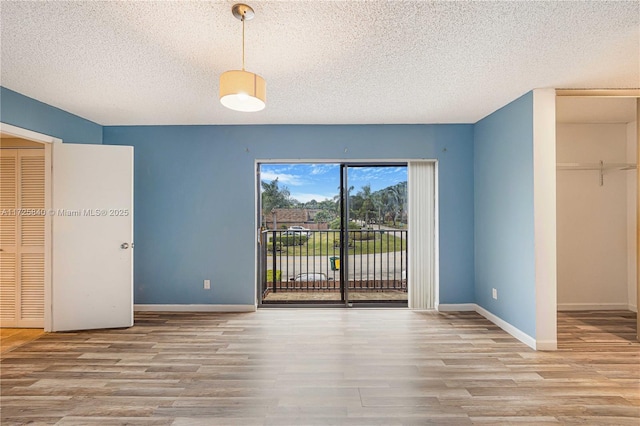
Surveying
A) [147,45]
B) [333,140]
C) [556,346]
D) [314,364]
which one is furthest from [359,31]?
[556,346]

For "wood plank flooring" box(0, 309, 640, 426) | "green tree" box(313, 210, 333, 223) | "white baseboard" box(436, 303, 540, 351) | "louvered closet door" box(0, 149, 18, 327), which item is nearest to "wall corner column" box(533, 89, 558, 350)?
"white baseboard" box(436, 303, 540, 351)

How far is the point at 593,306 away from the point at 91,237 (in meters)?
6.39

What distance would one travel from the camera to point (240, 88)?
1980 millimetres

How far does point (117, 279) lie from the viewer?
365cm

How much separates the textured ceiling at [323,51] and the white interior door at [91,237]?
0.67 meters

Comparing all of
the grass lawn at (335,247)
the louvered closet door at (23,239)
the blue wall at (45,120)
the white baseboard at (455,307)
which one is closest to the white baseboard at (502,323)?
the white baseboard at (455,307)

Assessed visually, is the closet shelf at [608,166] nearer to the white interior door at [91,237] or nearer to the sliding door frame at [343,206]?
the sliding door frame at [343,206]

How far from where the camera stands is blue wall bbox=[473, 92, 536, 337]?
10.4 feet

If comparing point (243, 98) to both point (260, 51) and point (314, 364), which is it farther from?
point (314, 364)

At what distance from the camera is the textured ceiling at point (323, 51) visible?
1895mm

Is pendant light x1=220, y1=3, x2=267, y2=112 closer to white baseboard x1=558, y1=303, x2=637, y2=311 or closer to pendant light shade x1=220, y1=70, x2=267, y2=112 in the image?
pendant light shade x1=220, y1=70, x2=267, y2=112

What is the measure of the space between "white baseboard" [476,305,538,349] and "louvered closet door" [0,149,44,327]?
17.4ft

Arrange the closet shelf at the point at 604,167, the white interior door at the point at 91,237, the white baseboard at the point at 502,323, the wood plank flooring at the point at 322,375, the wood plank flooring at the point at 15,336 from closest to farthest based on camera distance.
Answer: the wood plank flooring at the point at 322,375 < the white baseboard at the point at 502,323 < the wood plank flooring at the point at 15,336 < the white interior door at the point at 91,237 < the closet shelf at the point at 604,167

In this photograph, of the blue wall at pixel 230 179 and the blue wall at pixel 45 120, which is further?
the blue wall at pixel 230 179
